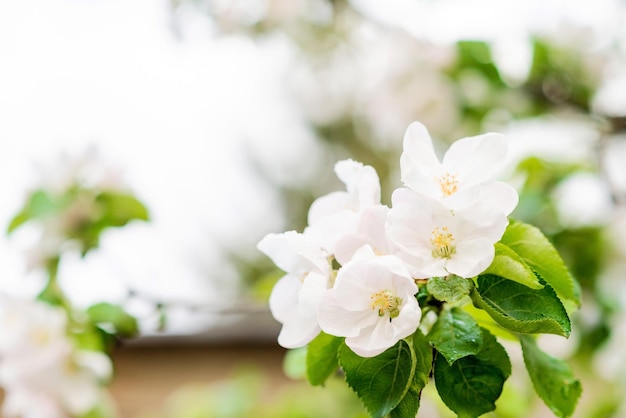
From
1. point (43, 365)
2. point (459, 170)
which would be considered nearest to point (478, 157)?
point (459, 170)

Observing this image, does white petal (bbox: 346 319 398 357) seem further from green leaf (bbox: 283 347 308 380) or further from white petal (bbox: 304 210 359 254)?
green leaf (bbox: 283 347 308 380)

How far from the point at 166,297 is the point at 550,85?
29.4 inches

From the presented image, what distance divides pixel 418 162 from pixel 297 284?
0.11m

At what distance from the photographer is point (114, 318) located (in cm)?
91

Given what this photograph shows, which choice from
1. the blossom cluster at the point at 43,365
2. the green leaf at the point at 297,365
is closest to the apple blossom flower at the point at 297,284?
the green leaf at the point at 297,365

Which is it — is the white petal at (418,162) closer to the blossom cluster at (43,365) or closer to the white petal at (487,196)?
the white petal at (487,196)

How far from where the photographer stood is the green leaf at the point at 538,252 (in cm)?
42

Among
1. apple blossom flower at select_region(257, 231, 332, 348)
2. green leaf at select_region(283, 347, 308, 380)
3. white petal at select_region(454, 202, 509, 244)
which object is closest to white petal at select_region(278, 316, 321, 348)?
apple blossom flower at select_region(257, 231, 332, 348)

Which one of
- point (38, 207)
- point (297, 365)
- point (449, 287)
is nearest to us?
point (449, 287)

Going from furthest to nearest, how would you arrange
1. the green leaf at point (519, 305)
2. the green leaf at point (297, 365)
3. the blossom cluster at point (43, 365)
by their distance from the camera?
the blossom cluster at point (43, 365) → the green leaf at point (297, 365) → the green leaf at point (519, 305)

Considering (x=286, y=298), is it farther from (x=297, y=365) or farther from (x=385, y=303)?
(x=297, y=365)

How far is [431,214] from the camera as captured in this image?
0.39 meters

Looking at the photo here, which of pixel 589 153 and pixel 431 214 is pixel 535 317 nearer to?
pixel 431 214

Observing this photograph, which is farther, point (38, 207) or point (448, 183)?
point (38, 207)
